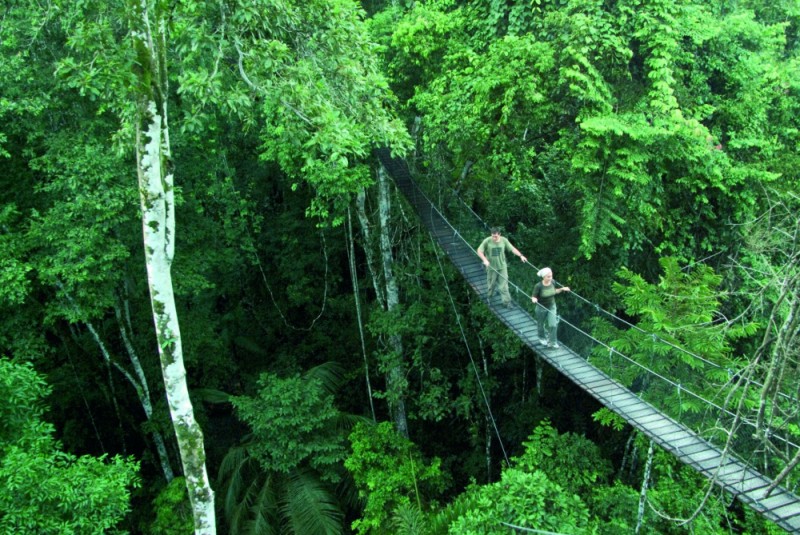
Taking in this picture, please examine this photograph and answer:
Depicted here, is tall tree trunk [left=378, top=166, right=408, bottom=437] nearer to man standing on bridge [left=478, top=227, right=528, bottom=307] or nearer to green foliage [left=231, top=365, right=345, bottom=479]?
green foliage [left=231, top=365, right=345, bottom=479]

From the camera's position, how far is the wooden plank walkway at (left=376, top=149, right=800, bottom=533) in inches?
168

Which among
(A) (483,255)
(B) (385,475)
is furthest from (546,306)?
(B) (385,475)

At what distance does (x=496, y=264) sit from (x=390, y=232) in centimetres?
279

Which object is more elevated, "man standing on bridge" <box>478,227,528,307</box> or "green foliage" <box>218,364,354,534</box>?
"man standing on bridge" <box>478,227,528,307</box>

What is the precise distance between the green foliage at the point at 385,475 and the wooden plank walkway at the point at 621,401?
2.55m

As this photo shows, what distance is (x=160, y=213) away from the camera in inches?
169

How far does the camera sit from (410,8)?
7969 mm

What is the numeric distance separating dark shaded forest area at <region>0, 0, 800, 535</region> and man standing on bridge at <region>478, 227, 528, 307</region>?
0.20m

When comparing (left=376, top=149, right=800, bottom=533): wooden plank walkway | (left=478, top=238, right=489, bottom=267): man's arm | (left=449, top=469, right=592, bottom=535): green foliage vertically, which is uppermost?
(left=478, top=238, right=489, bottom=267): man's arm

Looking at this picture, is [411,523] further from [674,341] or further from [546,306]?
[674,341]

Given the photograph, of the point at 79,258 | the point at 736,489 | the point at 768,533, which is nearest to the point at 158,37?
the point at 79,258

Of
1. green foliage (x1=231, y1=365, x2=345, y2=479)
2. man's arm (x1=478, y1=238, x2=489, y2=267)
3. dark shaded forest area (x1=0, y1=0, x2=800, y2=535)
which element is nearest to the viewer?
dark shaded forest area (x1=0, y1=0, x2=800, y2=535)

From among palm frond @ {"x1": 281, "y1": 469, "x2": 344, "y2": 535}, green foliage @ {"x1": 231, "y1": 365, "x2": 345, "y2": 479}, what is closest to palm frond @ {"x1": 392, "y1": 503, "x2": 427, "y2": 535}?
palm frond @ {"x1": 281, "y1": 469, "x2": 344, "y2": 535}

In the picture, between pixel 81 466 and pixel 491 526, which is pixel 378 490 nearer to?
pixel 491 526
